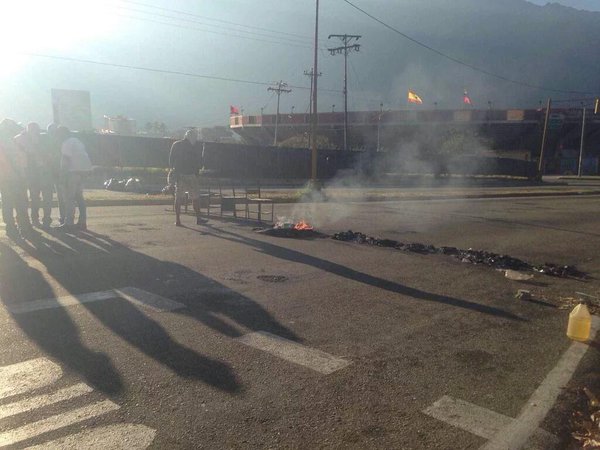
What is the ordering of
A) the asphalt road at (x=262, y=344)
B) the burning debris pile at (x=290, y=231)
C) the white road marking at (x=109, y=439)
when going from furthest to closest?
the burning debris pile at (x=290, y=231), the asphalt road at (x=262, y=344), the white road marking at (x=109, y=439)

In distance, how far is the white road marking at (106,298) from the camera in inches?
218

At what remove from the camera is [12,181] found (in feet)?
29.5

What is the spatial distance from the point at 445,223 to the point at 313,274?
7.94m

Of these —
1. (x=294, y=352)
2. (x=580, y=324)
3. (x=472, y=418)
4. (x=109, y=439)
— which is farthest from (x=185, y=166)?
(x=472, y=418)

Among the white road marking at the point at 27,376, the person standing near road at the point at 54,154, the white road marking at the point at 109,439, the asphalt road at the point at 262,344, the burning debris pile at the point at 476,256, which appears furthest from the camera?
the person standing near road at the point at 54,154

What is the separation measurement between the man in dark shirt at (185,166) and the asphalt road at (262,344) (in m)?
2.17

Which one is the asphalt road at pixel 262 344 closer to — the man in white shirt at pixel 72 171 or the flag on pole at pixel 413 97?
the man in white shirt at pixel 72 171

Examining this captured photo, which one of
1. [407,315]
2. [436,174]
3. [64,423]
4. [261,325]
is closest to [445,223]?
[407,315]

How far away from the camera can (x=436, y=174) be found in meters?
35.8

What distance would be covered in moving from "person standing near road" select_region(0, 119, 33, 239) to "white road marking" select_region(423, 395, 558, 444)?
25.8 feet

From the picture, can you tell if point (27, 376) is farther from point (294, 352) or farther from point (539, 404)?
point (539, 404)

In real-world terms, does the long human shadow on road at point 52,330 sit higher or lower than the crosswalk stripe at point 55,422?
higher

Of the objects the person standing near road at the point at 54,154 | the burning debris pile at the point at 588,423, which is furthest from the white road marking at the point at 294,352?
the person standing near road at the point at 54,154

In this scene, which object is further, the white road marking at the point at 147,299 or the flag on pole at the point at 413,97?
the flag on pole at the point at 413,97
